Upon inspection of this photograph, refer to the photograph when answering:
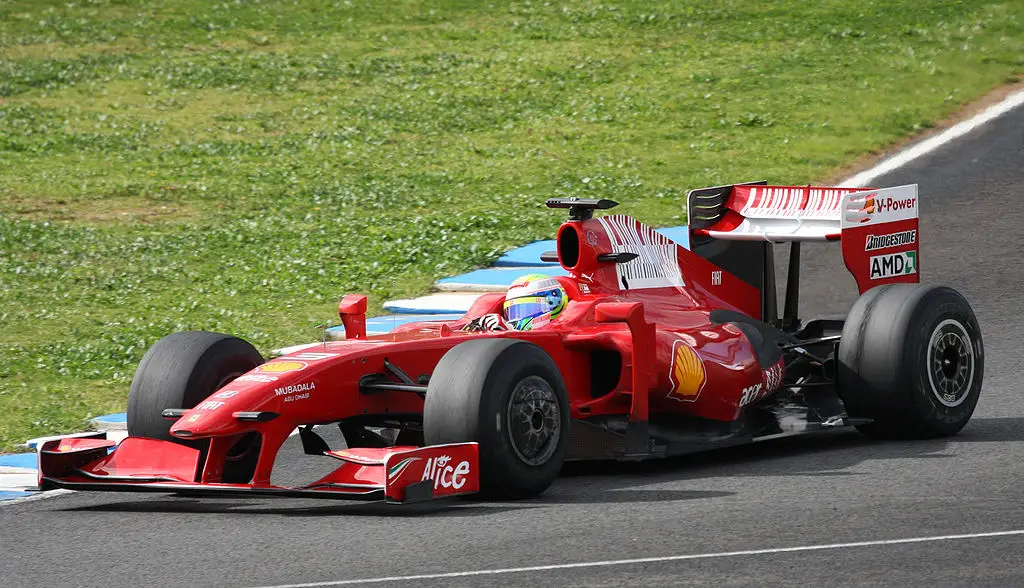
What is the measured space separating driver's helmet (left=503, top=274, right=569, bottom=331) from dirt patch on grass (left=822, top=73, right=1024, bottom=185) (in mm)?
11654

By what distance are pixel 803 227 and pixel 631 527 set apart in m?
3.95

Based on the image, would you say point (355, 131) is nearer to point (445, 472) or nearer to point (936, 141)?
point (936, 141)

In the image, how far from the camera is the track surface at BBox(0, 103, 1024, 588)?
6766 millimetres

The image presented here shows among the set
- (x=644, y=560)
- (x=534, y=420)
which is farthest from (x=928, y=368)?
(x=644, y=560)

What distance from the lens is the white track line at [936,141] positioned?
67.5 feet

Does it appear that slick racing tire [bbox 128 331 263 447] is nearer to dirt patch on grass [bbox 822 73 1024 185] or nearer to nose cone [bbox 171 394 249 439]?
nose cone [bbox 171 394 249 439]

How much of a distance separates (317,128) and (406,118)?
146cm

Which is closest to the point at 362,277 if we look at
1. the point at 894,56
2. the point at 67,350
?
the point at 67,350

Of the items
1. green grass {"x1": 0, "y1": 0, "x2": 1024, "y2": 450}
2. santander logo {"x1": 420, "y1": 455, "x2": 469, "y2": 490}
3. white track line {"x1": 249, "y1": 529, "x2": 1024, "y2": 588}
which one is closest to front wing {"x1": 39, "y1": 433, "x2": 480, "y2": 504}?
santander logo {"x1": 420, "y1": 455, "x2": 469, "y2": 490}

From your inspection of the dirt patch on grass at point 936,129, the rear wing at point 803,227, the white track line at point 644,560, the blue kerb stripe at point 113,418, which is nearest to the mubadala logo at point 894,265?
the rear wing at point 803,227

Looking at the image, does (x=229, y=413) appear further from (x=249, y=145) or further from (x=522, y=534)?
(x=249, y=145)

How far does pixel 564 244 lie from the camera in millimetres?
9766

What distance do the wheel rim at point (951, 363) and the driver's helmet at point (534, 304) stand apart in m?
2.24

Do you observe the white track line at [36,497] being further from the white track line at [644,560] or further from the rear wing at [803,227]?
the rear wing at [803,227]
